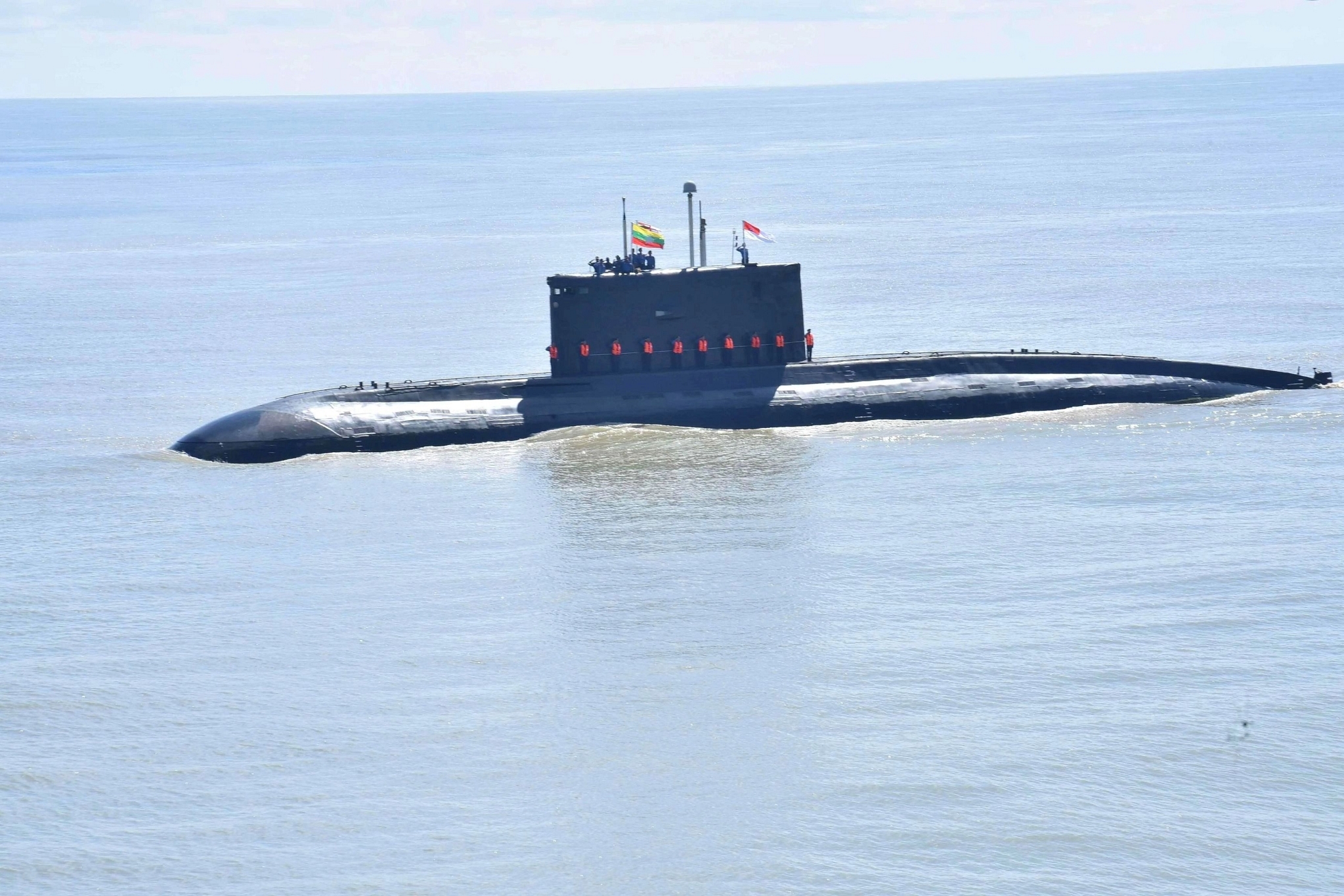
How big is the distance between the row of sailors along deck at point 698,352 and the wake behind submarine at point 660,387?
3cm

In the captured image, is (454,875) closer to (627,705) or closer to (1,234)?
(627,705)

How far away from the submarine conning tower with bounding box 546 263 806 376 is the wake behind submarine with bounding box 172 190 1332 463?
0.10 ft

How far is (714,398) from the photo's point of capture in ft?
114

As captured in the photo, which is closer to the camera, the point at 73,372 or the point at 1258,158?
the point at 73,372

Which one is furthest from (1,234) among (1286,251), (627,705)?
(627,705)

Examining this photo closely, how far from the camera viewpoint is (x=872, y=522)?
91.7ft

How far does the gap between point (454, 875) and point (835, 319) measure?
36873mm

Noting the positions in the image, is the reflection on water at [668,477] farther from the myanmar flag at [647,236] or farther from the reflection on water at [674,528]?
the myanmar flag at [647,236]

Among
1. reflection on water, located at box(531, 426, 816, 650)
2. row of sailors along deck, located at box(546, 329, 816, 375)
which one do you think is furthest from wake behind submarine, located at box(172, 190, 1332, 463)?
reflection on water, located at box(531, 426, 816, 650)

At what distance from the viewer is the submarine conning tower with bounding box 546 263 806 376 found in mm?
34406

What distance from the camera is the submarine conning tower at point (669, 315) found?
34.4 m

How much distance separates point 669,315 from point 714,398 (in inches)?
74.7

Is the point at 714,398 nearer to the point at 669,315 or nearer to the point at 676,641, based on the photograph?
the point at 669,315

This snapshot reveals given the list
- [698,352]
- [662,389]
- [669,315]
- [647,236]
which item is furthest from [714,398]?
[647,236]
